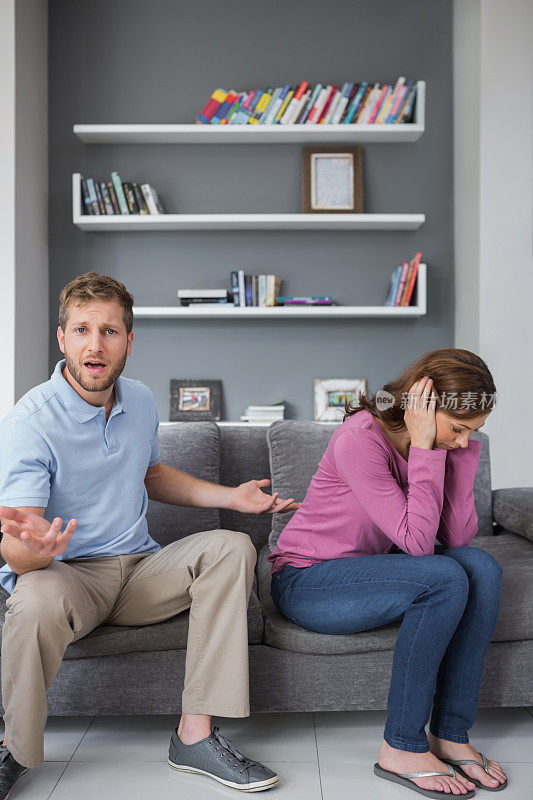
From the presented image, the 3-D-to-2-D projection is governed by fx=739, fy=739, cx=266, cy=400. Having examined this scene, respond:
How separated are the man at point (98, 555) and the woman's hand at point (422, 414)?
1.25 feet

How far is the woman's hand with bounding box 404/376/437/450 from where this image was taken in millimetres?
1633

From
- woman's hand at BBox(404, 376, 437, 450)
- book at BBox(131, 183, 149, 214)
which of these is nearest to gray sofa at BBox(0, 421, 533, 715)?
woman's hand at BBox(404, 376, 437, 450)

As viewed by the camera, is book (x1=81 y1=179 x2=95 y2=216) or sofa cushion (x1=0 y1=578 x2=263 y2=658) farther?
book (x1=81 y1=179 x2=95 y2=216)

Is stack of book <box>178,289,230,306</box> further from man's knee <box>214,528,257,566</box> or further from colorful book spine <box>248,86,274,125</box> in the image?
man's knee <box>214,528,257,566</box>

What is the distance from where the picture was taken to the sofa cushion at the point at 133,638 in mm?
1699

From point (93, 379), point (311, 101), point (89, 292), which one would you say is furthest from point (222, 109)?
point (93, 379)

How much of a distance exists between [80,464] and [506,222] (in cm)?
248

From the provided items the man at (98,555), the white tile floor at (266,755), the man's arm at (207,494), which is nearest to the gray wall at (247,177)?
the man's arm at (207,494)

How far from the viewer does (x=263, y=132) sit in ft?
11.7

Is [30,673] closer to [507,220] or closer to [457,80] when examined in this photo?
[507,220]

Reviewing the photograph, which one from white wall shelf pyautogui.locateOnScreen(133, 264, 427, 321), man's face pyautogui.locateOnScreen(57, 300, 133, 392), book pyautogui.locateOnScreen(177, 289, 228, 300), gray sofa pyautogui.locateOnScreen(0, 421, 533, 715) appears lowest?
gray sofa pyautogui.locateOnScreen(0, 421, 533, 715)

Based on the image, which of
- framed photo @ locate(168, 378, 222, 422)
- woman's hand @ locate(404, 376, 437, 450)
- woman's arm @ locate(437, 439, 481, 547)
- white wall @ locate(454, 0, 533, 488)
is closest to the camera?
woman's hand @ locate(404, 376, 437, 450)

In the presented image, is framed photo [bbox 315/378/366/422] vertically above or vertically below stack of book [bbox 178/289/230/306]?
below

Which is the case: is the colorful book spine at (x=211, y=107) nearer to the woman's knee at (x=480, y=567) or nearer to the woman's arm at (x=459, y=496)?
the woman's arm at (x=459, y=496)
